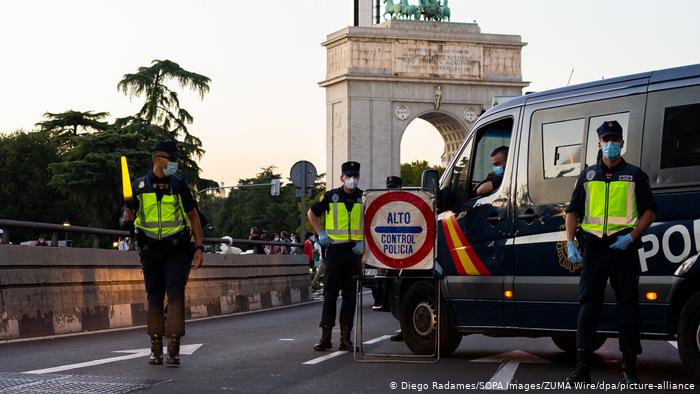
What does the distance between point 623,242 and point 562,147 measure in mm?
1701

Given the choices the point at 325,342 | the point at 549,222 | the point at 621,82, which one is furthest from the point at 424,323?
the point at 621,82

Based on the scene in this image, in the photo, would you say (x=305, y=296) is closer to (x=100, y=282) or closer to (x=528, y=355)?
(x=100, y=282)

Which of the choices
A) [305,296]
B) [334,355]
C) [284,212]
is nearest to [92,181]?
[305,296]

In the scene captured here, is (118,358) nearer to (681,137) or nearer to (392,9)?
(681,137)

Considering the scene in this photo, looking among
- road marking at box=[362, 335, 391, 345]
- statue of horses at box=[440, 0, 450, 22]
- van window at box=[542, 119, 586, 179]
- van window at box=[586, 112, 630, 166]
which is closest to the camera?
van window at box=[586, 112, 630, 166]

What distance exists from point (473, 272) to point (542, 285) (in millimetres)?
1094

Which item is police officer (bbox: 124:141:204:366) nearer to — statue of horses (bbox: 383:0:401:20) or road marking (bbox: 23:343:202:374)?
road marking (bbox: 23:343:202:374)

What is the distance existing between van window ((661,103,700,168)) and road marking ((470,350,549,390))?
79.2 inches

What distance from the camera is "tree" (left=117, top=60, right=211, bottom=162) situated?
7062 cm

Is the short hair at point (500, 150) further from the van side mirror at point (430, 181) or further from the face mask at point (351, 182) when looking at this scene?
the face mask at point (351, 182)

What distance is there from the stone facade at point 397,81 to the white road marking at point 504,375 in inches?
2687

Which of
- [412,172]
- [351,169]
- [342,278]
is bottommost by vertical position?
[412,172]

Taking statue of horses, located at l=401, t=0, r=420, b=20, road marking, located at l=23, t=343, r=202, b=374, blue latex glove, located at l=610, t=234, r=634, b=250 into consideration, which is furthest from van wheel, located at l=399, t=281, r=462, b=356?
statue of horses, located at l=401, t=0, r=420, b=20

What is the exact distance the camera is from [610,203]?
10.1 meters
